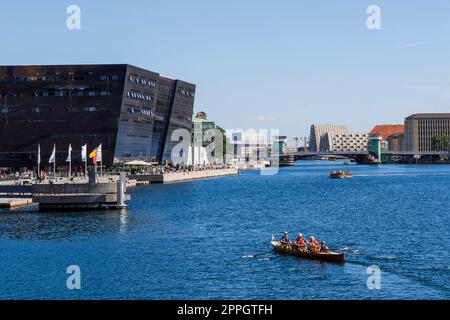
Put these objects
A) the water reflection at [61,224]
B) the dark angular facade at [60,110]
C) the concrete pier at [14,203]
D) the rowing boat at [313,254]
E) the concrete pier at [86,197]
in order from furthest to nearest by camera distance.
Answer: the dark angular facade at [60,110] < the concrete pier at [14,203] < the concrete pier at [86,197] < the water reflection at [61,224] < the rowing boat at [313,254]

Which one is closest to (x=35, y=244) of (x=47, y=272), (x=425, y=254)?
(x=47, y=272)

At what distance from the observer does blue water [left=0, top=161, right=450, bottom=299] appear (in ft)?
133

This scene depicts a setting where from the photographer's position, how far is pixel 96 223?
7519cm

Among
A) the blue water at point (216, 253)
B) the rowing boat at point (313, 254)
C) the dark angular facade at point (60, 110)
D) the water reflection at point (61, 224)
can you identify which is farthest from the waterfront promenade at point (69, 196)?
the dark angular facade at point (60, 110)

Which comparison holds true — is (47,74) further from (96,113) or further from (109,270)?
(109,270)

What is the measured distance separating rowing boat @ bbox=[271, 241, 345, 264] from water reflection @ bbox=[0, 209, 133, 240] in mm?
19273

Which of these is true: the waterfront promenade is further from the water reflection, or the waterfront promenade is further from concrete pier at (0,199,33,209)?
the water reflection

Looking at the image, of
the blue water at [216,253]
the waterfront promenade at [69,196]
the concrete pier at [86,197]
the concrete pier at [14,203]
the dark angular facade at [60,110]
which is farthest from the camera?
the dark angular facade at [60,110]

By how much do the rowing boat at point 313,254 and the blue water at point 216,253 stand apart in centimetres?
69

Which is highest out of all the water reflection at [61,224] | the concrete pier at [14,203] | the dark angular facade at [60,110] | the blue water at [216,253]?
the dark angular facade at [60,110]

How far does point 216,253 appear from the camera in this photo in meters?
54.4

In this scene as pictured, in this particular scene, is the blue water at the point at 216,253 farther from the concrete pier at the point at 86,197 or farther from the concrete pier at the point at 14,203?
the concrete pier at the point at 14,203

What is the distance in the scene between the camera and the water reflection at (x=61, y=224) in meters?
65.6
